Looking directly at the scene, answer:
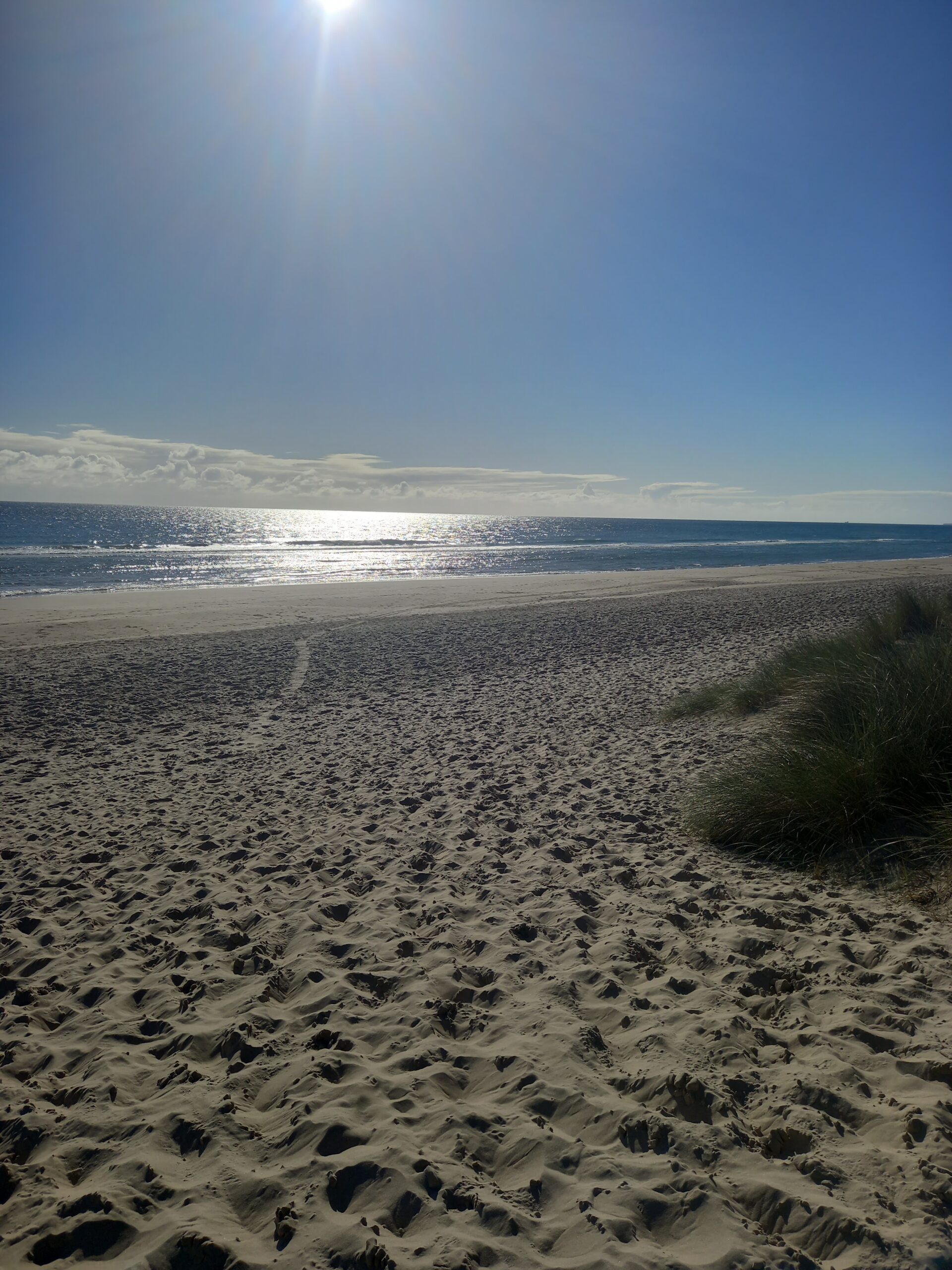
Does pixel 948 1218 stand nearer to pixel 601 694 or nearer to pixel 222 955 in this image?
pixel 222 955

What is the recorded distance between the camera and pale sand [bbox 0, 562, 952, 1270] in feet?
8.38

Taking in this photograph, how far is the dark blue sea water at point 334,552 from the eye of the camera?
119ft

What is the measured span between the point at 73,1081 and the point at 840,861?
15.1 ft

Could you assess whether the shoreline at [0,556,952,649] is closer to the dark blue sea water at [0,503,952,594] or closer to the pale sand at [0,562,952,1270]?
the dark blue sea water at [0,503,952,594]

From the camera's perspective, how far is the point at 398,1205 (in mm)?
2652

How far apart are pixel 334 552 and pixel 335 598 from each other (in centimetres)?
2677

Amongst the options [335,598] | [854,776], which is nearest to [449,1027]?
[854,776]

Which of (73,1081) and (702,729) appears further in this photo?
(702,729)

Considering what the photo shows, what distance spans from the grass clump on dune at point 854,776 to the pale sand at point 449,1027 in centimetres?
44

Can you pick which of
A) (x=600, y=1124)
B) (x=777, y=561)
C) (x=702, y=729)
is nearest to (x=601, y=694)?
(x=702, y=729)

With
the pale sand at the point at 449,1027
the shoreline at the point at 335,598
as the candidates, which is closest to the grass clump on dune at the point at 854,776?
the pale sand at the point at 449,1027

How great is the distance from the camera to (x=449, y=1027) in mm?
3666

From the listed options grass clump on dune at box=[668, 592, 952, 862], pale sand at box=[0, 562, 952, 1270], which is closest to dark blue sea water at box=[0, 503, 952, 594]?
pale sand at box=[0, 562, 952, 1270]

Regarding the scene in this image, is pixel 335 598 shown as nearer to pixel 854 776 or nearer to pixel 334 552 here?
pixel 854 776
